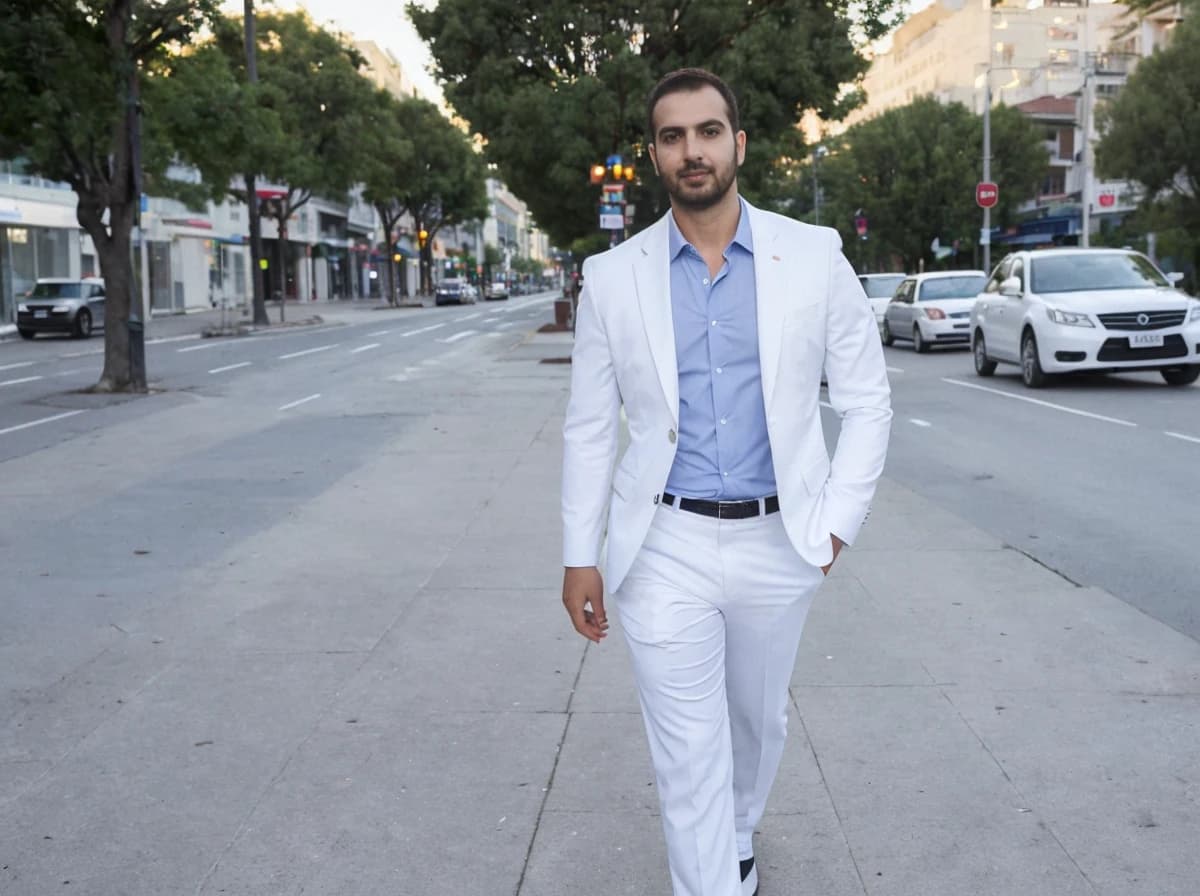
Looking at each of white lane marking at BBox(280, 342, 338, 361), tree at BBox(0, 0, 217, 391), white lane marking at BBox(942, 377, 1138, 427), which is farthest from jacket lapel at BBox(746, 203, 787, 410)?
white lane marking at BBox(280, 342, 338, 361)

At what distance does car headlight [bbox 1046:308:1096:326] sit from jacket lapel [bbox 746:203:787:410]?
47.6 ft

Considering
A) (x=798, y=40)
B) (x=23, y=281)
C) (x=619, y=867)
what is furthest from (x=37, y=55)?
(x=23, y=281)

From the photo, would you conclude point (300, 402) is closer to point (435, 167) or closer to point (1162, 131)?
point (1162, 131)

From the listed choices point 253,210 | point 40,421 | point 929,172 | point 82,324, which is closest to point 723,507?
point 40,421

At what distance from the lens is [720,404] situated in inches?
111

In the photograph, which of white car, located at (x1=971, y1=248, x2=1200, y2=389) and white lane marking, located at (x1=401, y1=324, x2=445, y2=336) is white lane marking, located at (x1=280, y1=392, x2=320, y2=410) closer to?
white car, located at (x1=971, y1=248, x2=1200, y2=389)

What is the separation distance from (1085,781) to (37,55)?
14.4 metres

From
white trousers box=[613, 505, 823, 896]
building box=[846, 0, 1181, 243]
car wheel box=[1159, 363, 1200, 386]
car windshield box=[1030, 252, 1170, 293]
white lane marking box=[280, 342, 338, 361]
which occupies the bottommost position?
white lane marking box=[280, 342, 338, 361]

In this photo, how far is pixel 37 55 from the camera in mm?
15289

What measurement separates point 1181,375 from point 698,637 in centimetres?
1587

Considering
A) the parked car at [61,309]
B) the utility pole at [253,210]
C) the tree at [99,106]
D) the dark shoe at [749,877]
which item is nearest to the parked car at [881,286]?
the tree at [99,106]

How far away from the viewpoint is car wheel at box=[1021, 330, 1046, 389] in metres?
17.2

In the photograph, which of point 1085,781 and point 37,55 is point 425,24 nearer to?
point 37,55

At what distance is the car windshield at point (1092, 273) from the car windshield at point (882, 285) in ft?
47.5
